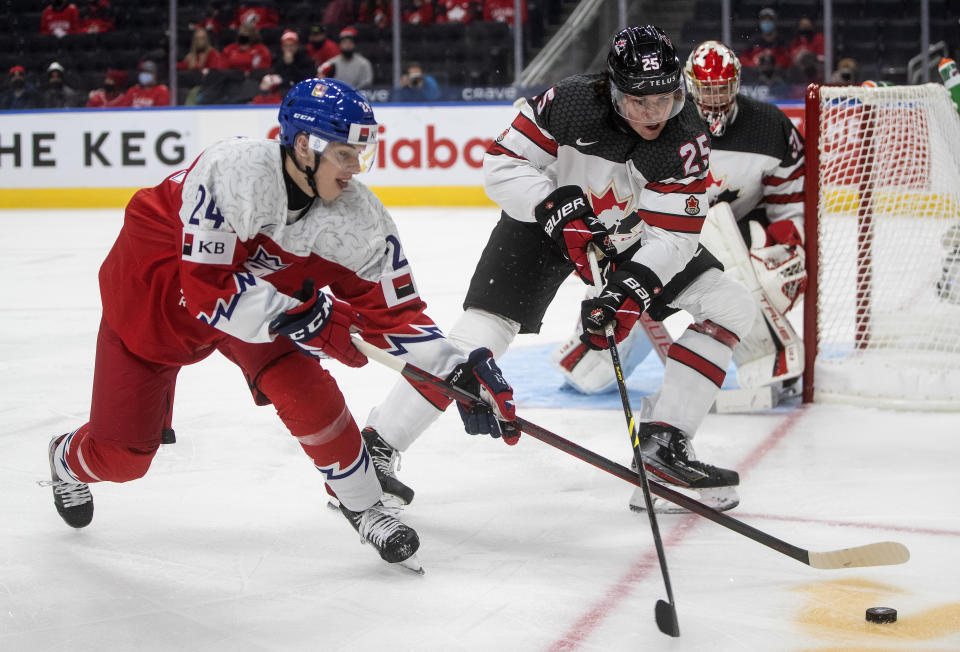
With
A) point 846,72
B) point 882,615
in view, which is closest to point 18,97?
point 846,72

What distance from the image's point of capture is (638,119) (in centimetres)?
240

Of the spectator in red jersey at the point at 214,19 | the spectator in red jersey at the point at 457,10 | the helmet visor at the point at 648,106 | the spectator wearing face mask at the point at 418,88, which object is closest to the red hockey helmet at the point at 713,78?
the helmet visor at the point at 648,106

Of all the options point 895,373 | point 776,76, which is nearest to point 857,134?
point 895,373

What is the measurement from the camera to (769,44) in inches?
339

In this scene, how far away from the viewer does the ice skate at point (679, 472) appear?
2469mm

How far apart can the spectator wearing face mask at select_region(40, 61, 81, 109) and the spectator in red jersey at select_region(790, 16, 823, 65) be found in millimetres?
5990

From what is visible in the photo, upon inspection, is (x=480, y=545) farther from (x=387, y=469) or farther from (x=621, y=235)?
(x=621, y=235)

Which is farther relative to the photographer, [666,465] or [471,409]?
[666,465]

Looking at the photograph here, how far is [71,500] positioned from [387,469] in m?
0.68

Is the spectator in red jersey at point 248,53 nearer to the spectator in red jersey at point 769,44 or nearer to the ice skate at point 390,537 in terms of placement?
the spectator in red jersey at point 769,44

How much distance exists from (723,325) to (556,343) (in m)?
1.81

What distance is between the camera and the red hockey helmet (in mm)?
3211

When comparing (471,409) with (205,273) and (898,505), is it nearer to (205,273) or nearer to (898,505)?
(205,273)

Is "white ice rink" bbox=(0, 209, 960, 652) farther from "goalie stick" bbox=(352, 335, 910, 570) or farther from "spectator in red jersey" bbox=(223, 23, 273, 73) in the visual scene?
"spectator in red jersey" bbox=(223, 23, 273, 73)
